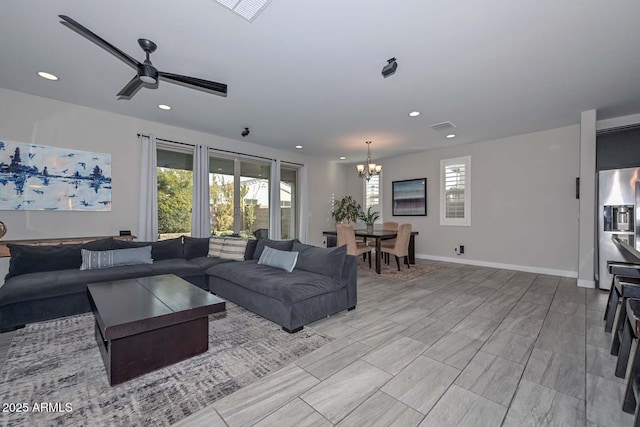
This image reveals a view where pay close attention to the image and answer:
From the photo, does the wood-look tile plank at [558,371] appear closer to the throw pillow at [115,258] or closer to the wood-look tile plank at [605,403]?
the wood-look tile plank at [605,403]

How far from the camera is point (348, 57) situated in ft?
8.93

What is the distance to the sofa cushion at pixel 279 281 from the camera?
108 inches

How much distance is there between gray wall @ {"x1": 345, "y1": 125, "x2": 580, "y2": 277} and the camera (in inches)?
196

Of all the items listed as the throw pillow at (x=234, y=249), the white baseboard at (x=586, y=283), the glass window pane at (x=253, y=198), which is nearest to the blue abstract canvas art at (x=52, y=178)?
the throw pillow at (x=234, y=249)

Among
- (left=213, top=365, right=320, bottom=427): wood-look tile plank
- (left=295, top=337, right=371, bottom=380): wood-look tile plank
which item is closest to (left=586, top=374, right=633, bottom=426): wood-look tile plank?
(left=295, top=337, right=371, bottom=380): wood-look tile plank

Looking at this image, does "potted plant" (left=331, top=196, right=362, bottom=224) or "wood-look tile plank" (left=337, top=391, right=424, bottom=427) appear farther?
"potted plant" (left=331, top=196, right=362, bottom=224)

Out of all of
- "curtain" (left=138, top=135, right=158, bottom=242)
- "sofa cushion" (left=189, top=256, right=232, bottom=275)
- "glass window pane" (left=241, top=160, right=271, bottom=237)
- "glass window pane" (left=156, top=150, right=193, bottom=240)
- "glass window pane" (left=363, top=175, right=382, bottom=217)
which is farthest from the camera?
"glass window pane" (left=363, top=175, right=382, bottom=217)

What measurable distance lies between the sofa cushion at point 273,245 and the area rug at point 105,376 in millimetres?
1394

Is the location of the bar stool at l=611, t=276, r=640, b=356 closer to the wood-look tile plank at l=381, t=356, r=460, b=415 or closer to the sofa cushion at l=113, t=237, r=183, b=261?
the wood-look tile plank at l=381, t=356, r=460, b=415

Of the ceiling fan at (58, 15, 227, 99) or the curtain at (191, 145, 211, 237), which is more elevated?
the ceiling fan at (58, 15, 227, 99)

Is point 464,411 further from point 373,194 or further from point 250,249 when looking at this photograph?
point 373,194

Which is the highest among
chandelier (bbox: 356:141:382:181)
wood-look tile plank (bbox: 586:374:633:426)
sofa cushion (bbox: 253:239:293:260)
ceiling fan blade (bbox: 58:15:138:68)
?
ceiling fan blade (bbox: 58:15:138:68)

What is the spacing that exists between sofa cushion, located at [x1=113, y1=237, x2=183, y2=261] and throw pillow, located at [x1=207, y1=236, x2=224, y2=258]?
0.46 meters

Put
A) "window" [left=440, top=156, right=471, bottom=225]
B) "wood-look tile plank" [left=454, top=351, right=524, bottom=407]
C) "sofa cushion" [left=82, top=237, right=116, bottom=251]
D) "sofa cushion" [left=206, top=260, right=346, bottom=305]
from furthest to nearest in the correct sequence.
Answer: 1. "window" [left=440, top=156, right=471, bottom=225]
2. "sofa cushion" [left=82, top=237, right=116, bottom=251]
3. "sofa cushion" [left=206, top=260, right=346, bottom=305]
4. "wood-look tile plank" [left=454, top=351, right=524, bottom=407]
